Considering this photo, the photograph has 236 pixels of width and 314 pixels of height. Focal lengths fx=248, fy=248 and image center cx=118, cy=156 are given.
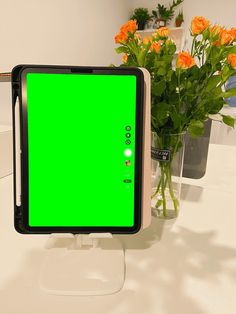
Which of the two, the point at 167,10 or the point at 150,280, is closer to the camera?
the point at 150,280

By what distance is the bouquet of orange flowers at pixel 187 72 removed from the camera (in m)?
0.50

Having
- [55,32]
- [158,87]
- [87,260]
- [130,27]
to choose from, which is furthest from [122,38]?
[55,32]

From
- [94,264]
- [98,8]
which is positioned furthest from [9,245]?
Result: [98,8]

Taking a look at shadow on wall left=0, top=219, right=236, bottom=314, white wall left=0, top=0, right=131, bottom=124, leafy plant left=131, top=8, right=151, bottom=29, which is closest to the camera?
shadow on wall left=0, top=219, right=236, bottom=314

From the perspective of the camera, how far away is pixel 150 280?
459mm

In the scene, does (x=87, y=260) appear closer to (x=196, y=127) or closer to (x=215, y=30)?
(x=196, y=127)

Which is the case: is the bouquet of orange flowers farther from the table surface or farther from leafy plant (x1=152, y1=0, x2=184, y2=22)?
leafy plant (x1=152, y1=0, x2=184, y2=22)

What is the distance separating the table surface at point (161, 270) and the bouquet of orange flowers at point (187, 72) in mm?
250

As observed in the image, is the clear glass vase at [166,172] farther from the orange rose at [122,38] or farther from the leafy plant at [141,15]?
the leafy plant at [141,15]

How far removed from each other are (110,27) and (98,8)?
384mm

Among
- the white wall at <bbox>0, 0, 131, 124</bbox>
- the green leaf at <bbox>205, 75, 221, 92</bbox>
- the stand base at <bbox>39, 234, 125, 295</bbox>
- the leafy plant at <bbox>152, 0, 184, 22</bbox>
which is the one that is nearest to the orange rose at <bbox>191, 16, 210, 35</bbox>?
the green leaf at <bbox>205, 75, 221, 92</bbox>

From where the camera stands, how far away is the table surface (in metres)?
0.41

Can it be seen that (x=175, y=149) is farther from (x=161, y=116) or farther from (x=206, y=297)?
(x=206, y=297)

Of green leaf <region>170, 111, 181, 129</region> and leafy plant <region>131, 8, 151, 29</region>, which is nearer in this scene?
green leaf <region>170, 111, 181, 129</region>
